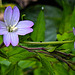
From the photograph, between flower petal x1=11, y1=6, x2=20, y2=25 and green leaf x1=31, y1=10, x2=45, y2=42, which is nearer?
flower petal x1=11, y1=6, x2=20, y2=25

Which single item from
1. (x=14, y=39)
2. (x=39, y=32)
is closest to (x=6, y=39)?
(x=14, y=39)

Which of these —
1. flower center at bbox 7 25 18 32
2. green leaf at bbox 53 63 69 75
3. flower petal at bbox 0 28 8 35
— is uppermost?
flower center at bbox 7 25 18 32

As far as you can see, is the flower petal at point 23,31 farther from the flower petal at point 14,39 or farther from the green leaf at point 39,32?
the green leaf at point 39,32

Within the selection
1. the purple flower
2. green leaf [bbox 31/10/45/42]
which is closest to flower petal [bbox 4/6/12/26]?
the purple flower

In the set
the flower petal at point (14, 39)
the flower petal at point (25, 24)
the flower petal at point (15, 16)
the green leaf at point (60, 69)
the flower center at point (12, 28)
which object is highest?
the flower petal at point (15, 16)

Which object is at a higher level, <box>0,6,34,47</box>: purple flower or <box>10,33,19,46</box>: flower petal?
<box>0,6,34,47</box>: purple flower

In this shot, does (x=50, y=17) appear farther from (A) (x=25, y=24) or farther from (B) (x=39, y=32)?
(A) (x=25, y=24)

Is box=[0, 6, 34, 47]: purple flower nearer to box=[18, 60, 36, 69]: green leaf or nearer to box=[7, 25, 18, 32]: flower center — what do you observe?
box=[7, 25, 18, 32]: flower center

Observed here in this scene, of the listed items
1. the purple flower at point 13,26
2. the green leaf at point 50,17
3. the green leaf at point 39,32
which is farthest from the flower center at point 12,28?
the green leaf at point 50,17

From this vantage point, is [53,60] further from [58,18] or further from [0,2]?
[0,2]

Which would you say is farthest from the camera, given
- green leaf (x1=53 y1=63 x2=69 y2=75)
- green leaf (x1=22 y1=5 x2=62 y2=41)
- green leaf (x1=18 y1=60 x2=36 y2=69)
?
green leaf (x1=22 y1=5 x2=62 y2=41)
